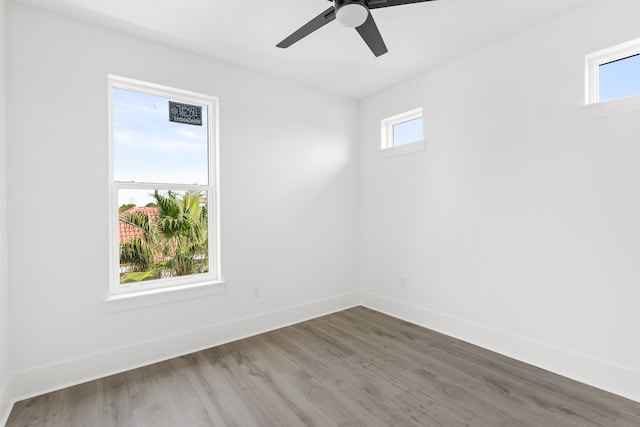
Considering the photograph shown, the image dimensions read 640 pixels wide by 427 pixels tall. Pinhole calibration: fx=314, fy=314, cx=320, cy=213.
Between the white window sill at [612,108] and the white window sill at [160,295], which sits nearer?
the white window sill at [612,108]

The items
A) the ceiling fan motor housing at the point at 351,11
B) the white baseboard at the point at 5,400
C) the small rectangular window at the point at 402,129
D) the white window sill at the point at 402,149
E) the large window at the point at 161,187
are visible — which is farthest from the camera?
the small rectangular window at the point at 402,129

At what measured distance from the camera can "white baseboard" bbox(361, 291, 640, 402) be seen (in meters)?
2.18

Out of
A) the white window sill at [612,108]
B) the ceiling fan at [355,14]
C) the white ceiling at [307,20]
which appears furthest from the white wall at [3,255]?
the white window sill at [612,108]

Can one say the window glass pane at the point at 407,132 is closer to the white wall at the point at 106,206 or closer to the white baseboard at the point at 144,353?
the white wall at the point at 106,206

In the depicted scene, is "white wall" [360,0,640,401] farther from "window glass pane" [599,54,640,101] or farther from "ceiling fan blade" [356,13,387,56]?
"ceiling fan blade" [356,13,387,56]

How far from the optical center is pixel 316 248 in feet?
12.7

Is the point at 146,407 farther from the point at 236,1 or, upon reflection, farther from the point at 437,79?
the point at 437,79

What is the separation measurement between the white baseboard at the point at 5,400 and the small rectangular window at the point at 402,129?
13.1 ft

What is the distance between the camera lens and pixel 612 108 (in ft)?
7.31

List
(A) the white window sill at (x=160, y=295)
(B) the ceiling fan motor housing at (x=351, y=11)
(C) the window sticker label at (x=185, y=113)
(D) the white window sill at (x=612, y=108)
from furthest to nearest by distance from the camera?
(C) the window sticker label at (x=185, y=113) → (A) the white window sill at (x=160, y=295) → (D) the white window sill at (x=612, y=108) → (B) the ceiling fan motor housing at (x=351, y=11)

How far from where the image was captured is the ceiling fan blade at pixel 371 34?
189 centimetres

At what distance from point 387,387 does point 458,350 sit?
96cm

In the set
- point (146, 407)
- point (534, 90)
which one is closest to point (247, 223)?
point (146, 407)

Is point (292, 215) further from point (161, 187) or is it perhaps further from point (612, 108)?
point (612, 108)
